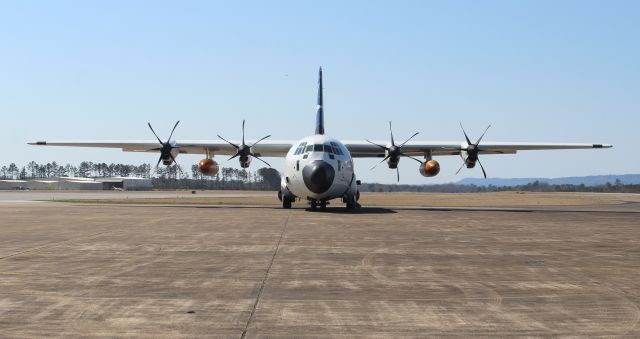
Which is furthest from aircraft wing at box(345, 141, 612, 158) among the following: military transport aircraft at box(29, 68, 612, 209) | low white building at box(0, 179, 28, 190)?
low white building at box(0, 179, 28, 190)

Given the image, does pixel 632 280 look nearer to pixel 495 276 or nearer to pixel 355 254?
pixel 495 276

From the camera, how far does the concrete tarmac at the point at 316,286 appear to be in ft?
19.8

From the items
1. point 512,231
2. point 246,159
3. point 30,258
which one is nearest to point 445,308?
point 30,258

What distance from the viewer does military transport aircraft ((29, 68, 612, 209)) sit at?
2884 cm

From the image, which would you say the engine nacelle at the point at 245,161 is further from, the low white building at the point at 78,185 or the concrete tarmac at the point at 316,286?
the low white building at the point at 78,185

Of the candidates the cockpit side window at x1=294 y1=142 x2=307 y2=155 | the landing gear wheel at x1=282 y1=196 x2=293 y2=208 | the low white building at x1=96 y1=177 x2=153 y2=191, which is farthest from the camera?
the low white building at x1=96 y1=177 x2=153 y2=191

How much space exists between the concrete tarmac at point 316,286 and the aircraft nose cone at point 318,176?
472 inches

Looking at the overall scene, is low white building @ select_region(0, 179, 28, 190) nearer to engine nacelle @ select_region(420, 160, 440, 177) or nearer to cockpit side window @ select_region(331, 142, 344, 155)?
engine nacelle @ select_region(420, 160, 440, 177)

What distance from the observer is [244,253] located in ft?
40.4

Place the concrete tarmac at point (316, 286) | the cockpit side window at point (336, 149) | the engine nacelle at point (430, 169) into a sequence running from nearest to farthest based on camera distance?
the concrete tarmac at point (316, 286)
the cockpit side window at point (336, 149)
the engine nacelle at point (430, 169)

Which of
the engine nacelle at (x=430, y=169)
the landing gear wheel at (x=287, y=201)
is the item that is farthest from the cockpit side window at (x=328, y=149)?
the engine nacelle at (x=430, y=169)

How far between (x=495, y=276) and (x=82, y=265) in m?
6.92

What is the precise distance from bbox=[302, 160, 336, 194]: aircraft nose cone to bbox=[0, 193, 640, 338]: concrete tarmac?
39.3 ft

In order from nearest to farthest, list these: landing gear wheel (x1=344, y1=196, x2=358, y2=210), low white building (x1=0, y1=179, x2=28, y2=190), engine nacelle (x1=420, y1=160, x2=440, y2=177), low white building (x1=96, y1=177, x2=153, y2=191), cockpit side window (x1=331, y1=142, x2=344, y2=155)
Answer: cockpit side window (x1=331, y1=142, x2=344, y2=155), landing gear wheel (x1=344, y1=196, x2=358, y2=210), engine nacelle (x1=420, y1=160, x2=440, y2=177), low white building (x1=96, y1=177, x2=153, y2=191), low white building (x1=0, y1=179, x2=28, y2=190)
